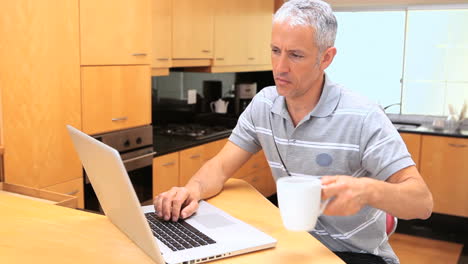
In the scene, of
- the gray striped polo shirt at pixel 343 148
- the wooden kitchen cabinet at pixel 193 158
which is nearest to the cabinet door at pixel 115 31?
the wooden kitchen cabinet at pixel 193 158

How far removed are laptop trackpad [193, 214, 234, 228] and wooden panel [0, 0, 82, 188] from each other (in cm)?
140

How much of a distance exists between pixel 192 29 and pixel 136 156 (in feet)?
4.01

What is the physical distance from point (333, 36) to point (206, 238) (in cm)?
83

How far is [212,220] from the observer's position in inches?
60.8

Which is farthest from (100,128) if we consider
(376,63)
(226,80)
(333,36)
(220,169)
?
(376,63)

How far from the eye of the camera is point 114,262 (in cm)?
124

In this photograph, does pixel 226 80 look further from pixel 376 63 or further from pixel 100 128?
pixel 100 128

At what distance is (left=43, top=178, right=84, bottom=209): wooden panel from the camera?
9.14ft

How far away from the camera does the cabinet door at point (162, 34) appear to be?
11.7ft

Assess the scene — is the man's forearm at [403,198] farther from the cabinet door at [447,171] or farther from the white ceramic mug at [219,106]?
the white ceramic mug at [219,106]

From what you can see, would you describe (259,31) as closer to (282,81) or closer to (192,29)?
(192,29)

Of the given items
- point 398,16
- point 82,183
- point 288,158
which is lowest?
point 82,183

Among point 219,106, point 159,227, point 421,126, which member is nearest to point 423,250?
point 421,126

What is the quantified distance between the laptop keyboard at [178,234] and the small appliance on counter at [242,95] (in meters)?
3.79
